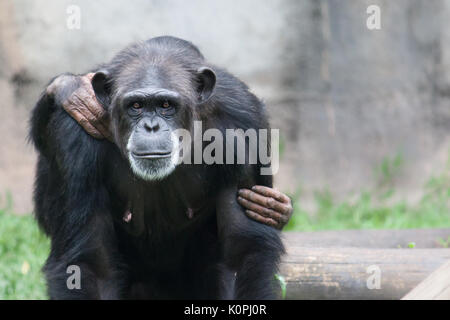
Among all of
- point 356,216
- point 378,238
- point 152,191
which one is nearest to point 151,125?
point 152,191

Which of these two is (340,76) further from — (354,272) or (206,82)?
(206,82)

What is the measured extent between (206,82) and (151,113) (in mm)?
542

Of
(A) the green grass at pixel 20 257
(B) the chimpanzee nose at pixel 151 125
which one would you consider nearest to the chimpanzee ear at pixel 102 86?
(B) the chimpanzee nose at pixel 151 125

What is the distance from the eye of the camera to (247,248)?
18.2ft

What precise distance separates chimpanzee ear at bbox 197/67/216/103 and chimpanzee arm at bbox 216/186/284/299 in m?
0.75

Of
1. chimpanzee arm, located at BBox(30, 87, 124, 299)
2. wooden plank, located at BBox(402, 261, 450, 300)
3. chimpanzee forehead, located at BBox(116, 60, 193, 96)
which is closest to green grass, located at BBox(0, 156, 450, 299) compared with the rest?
chimpanzee arm, located at BBox(30, 87, 124, 299)

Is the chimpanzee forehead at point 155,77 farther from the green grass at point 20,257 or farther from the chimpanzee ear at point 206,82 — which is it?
the green grass at point 20,257

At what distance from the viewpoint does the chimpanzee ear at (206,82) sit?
5.48m

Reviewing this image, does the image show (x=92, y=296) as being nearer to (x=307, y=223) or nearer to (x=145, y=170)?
(x=145, y=170)

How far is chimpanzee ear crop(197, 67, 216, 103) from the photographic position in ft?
18.0

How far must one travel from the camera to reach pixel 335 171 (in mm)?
11086

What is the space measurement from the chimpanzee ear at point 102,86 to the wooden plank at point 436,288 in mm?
2690

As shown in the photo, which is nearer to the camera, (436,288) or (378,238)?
(436,288)

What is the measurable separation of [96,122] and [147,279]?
57.7 inches
